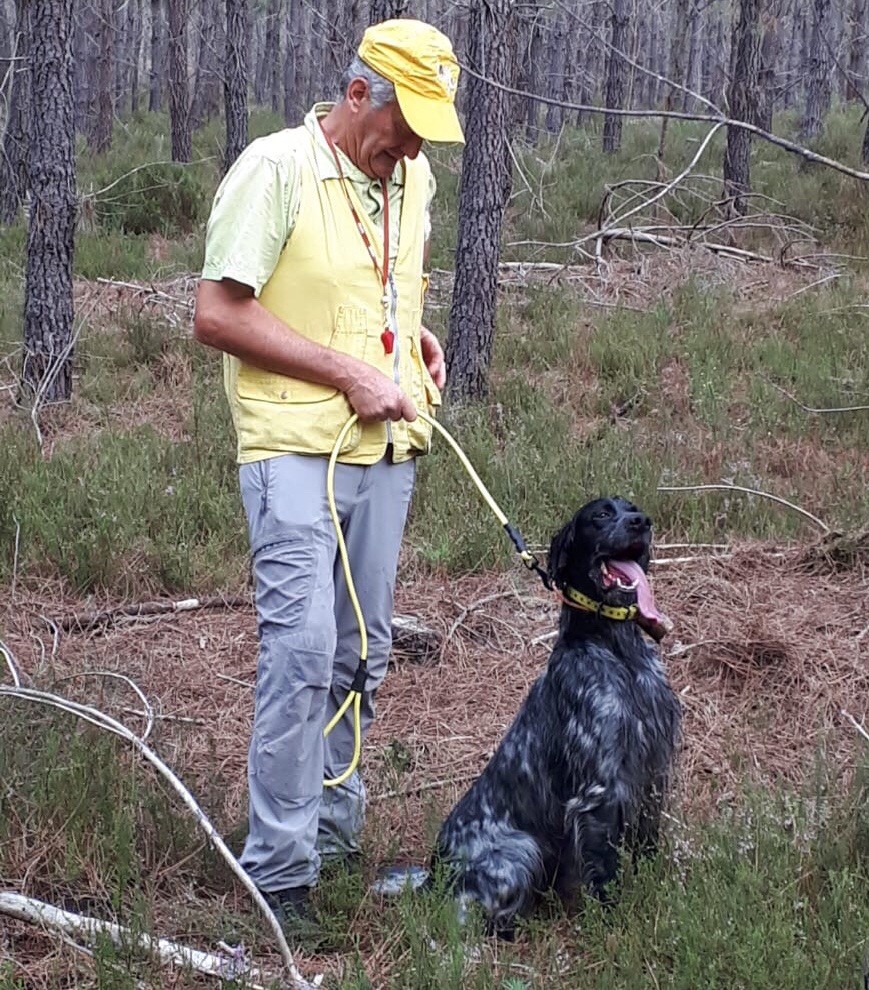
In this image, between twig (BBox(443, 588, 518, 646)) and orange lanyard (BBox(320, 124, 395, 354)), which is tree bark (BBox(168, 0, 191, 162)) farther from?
orange lanyard (BBox(320, 124, 395, 354))

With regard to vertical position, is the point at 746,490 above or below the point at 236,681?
above

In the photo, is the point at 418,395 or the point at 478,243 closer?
the point at 418,395

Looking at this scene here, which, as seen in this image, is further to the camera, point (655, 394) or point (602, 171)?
point (602, 171)

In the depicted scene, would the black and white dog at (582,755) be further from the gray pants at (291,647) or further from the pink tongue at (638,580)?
the gray pants at (291,647)

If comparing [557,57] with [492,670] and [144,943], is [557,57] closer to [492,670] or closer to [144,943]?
[492,670]

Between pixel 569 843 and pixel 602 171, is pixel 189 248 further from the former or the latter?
pixel 569 843

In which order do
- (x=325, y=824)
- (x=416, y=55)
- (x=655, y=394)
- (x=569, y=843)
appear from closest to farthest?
1. (x=416, y=55)
2. (x=569, y=843)
3. (x=325, y=824)
4. (x=655, y=394)

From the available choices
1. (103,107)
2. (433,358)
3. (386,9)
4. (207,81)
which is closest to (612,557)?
(433,358)

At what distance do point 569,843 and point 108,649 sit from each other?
2.77 metres

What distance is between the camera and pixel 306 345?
332 cm

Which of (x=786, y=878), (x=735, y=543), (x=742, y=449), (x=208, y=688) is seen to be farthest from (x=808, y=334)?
(x=786, y=878)

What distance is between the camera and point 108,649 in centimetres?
559

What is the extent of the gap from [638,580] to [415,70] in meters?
1.58

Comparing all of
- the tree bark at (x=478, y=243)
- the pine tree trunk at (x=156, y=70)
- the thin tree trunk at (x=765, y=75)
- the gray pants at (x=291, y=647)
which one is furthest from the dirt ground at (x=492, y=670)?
the pine tree trunk at (x=156, y=70)
